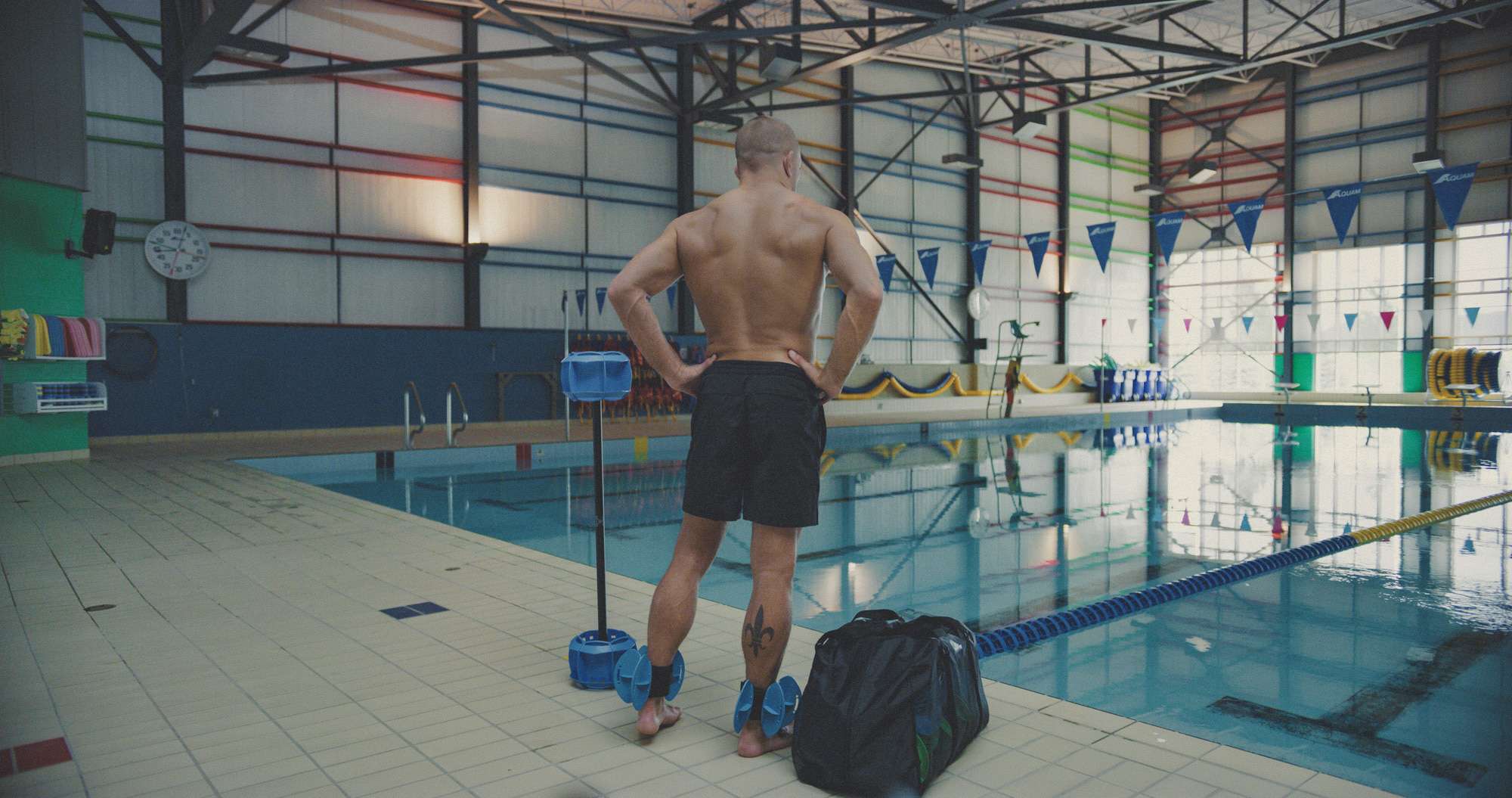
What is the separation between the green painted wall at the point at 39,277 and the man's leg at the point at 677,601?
9425mm

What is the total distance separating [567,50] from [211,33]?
13.8ft

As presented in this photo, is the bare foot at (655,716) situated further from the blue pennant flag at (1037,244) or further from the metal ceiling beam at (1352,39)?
the blue pennant flag at (1037,244)

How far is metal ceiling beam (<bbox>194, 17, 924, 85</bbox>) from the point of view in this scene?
36.7 ft

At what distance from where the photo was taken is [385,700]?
2.58 meters

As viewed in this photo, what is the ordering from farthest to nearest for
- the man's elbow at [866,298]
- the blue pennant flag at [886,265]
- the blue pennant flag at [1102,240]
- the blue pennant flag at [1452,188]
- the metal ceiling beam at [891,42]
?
the blue pennant flag at [886,265]
the blue pennant flag at [1102,240]
the metal ceiling beam at [891,42]
the blue pennant flag at [1452,188]
the man's elbow at [866,298]

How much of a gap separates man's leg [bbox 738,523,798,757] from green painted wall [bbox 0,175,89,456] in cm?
966

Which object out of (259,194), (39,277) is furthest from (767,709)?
(259,194)

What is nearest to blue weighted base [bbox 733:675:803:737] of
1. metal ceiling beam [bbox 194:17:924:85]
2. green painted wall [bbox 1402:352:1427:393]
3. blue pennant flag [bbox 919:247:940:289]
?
metal ceiling beam [bbox 194:17:924:85]

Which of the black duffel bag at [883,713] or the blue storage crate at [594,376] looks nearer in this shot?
the black duffel bag at [883,713]

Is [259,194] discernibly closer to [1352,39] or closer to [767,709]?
[767,709]

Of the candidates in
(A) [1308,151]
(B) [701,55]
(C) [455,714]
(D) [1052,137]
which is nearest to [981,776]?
(C) [455,714]

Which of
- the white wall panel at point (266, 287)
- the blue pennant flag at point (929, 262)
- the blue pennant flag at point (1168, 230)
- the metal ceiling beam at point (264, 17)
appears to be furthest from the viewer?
the blue pennant flag at point (929, 262)

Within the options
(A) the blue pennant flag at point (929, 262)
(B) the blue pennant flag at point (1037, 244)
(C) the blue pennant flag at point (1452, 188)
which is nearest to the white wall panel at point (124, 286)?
(A) the blue pennant flag at point (929, 262)

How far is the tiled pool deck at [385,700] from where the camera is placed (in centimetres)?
204
